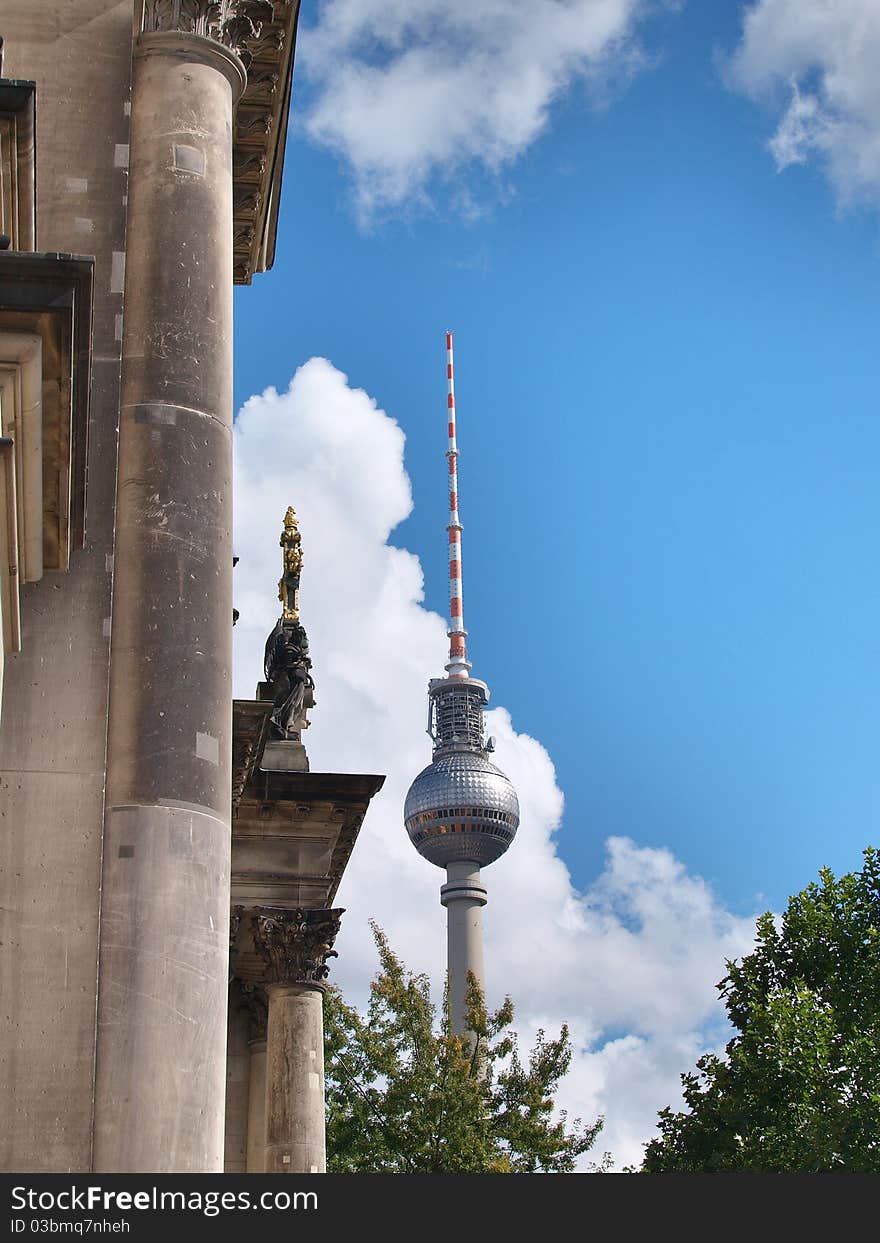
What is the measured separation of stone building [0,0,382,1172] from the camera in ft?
38.6

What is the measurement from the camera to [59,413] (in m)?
11.4

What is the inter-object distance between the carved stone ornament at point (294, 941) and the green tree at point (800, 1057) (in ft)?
91.3

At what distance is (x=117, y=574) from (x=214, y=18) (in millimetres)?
6483

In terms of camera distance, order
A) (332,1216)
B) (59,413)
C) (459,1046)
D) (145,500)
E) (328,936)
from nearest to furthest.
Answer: (332,1216)
(59,413)
(145,500)
(328,936)
(459,1046)

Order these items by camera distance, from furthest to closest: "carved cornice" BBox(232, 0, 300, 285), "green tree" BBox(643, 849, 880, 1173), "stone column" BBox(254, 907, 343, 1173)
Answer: "green tree" BBox(643, 849, 880, 1173) < "stone column" BBox(254, 907, 343, 1173) < "carved cornice" BBox(232, 0, 300, 285)

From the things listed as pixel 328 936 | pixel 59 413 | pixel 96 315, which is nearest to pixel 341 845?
pixel 328 936

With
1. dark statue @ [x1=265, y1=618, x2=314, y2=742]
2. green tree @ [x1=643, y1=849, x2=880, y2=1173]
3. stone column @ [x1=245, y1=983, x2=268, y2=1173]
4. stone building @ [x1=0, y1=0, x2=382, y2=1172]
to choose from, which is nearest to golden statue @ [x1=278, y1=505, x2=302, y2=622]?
dark statue @ [x1=265, y1=618, x2=314, y2=742]

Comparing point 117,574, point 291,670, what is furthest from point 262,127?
point 291,670

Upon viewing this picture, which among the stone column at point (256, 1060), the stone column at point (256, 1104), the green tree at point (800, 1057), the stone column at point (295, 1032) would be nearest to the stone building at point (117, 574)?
the stone column at point (295, 1032)

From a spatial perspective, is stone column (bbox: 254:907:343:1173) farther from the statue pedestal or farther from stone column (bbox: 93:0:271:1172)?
stone column (bbox: 93:0:271:1172)

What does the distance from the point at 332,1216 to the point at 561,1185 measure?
1.56 meters

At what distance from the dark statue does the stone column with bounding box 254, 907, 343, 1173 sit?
14.4ft

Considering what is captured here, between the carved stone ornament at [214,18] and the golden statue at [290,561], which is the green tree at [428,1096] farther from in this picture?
the carved stone ornament at [214,18]

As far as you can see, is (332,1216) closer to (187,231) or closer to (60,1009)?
(60,1009)
